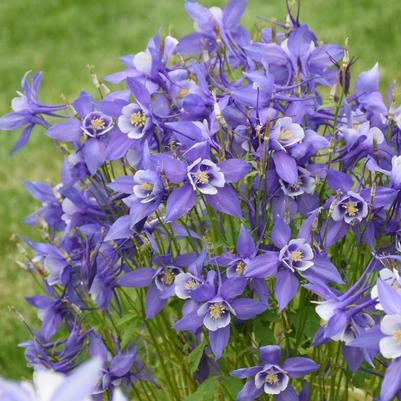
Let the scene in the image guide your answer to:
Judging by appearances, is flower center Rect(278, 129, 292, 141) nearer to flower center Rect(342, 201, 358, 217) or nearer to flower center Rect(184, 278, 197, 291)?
flower center Rect(342, 201, 358, 217)

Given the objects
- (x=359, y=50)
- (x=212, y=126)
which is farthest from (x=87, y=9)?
(x=212, y=126)

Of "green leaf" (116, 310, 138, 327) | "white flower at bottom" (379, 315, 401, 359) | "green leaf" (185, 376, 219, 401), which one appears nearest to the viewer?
"white flower at bottom" (379, 315, 401, 359)

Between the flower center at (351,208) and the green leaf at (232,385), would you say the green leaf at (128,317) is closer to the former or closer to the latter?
the green leaf at (232,385)

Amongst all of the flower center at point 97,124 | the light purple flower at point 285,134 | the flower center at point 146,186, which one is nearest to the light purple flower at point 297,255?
the light purple flower at point 285,134

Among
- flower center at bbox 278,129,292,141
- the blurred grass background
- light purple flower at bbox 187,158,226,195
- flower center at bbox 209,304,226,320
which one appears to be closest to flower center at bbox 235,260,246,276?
flower center at bbox 209,304,226,320

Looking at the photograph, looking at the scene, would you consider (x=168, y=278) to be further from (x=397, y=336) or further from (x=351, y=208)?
(x=397, y=336)

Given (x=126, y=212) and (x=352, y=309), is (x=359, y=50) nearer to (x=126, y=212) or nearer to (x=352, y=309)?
(x=126, y=212)
